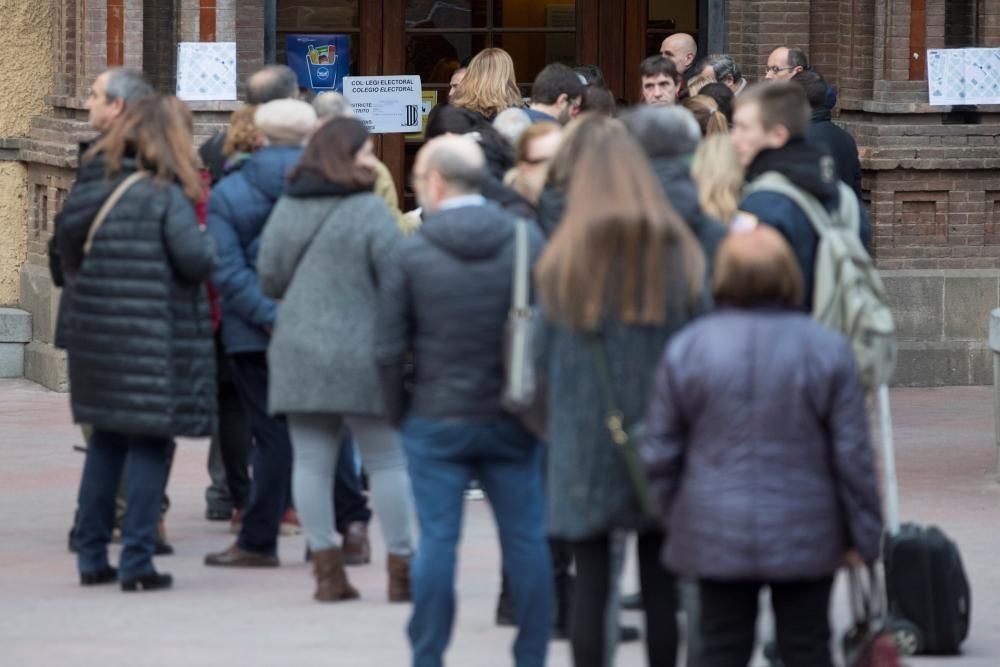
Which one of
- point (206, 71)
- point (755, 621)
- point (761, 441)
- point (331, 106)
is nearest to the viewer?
point (761, 441)

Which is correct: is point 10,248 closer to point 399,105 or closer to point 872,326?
point 399,105

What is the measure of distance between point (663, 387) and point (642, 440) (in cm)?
24

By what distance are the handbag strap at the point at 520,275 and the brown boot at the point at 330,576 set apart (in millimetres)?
1825

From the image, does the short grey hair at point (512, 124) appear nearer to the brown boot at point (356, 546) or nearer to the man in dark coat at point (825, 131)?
the brown boot at point (356, 546)

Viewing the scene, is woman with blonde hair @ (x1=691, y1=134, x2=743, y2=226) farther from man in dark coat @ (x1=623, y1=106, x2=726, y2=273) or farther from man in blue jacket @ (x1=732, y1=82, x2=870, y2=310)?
man in dark coat @ (x1=623, y1=106, x2=726, y2=273)

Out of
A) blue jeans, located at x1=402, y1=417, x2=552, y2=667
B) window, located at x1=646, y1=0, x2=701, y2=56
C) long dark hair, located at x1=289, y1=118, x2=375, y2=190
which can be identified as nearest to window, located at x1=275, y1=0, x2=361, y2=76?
window, located at x1=646, y1=0, x2=701, y2=56

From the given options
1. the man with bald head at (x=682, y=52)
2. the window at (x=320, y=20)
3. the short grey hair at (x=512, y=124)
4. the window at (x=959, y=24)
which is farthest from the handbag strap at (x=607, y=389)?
the window at (x=320, y=20)

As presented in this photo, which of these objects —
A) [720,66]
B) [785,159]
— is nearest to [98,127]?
[785,159]

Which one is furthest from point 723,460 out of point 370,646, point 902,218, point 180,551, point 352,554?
point 902,218

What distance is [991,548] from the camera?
844 cm

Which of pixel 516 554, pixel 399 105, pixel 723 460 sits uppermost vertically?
pixel 399 105

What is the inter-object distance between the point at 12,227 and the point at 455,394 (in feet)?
27.3

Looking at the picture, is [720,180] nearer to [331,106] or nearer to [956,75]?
[331,106]

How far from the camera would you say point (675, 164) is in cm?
577
